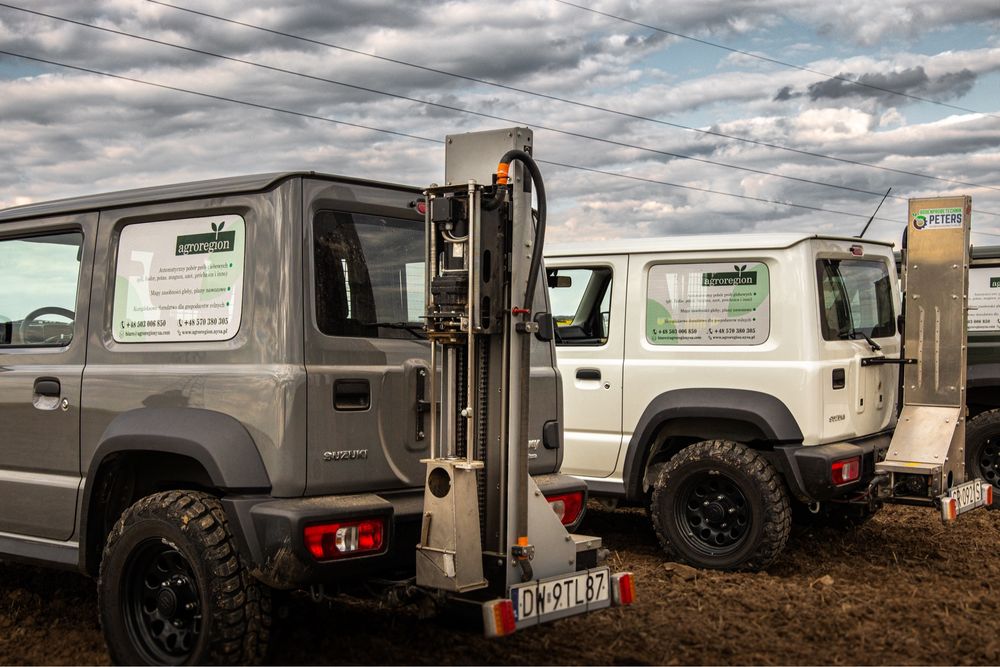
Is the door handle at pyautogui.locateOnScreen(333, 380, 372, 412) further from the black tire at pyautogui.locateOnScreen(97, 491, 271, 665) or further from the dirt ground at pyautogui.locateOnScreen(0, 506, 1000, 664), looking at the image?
the dirt ground at pyautogui.locateOnScreen(0, 506, 1000, 664)

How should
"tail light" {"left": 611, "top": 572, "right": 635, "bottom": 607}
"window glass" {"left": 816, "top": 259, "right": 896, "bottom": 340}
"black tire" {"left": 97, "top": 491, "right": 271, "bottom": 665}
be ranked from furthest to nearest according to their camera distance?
1. "window glass" {"left": 816, "top": 259, "right": 896, "bottom": 340}
2. "tail light" {"left": 611, "top": 572, "right": 635, "bottom": 607}
3. "black tire" {"left": 97, "top": 491, "right": 271, "bottom": 665}

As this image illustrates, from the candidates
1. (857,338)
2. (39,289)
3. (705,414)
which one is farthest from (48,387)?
(857,338)

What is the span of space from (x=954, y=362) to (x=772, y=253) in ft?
5.39

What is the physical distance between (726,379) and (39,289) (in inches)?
155

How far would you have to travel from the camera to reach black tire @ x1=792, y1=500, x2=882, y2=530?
7.57 metres

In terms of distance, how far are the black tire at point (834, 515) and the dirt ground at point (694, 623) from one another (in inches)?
17.0

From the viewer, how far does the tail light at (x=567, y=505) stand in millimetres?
4938

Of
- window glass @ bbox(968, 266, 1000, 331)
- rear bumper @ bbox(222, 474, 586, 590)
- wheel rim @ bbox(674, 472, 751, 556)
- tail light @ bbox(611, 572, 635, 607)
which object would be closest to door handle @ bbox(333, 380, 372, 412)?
rear bumper @ bbox(222, 474, 586, 590)

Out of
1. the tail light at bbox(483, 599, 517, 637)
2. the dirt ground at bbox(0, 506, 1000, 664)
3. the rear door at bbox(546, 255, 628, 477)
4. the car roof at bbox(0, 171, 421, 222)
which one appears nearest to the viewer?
the tail light at bbox(483, 599, 517, 637)

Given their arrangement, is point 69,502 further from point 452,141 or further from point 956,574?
point 956,574

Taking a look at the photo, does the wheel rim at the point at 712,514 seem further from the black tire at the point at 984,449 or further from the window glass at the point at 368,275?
the black tire at the point at 984,449

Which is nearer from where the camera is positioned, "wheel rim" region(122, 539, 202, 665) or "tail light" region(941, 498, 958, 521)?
"wheel rim" region(122, 539, 202, 665)

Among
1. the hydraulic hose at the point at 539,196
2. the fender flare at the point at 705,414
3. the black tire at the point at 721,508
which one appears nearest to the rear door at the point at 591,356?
the fender flare at the point at 705,414

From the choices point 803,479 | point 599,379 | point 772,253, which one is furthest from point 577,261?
point 803,479
